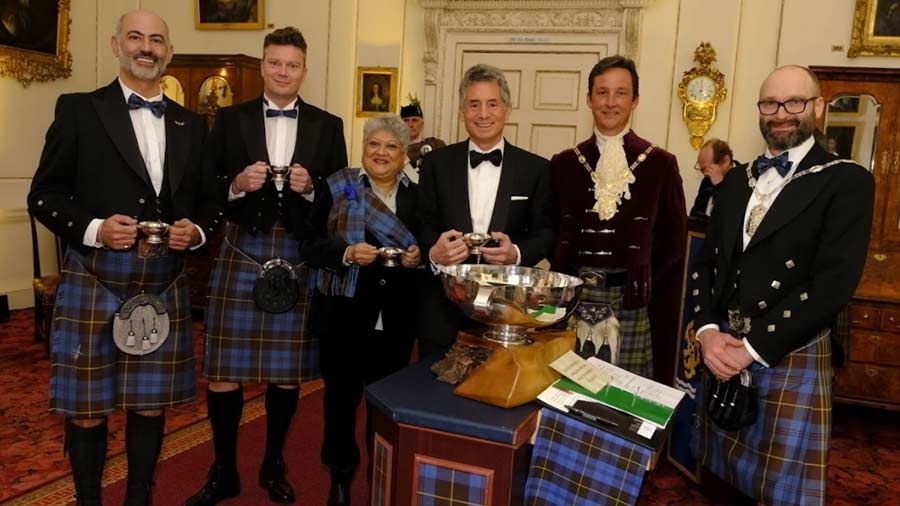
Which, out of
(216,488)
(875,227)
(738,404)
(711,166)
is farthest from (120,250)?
(875,227)

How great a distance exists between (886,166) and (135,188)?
486 cm

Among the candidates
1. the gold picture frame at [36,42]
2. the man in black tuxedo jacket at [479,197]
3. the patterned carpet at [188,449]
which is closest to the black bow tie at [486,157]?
the man in black tuxedo jacket at [479,197]

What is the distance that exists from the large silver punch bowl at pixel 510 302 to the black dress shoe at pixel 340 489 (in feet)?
3.85

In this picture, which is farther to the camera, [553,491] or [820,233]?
[820,233]

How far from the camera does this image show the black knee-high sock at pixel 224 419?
2756mm

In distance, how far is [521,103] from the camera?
268 inches

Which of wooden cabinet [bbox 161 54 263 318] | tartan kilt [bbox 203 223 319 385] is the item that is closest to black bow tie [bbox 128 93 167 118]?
tartan kilt [bbox 203 223 319 385]

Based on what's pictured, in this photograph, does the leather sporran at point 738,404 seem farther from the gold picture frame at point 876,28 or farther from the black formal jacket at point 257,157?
the gold picture frame at point 876,28

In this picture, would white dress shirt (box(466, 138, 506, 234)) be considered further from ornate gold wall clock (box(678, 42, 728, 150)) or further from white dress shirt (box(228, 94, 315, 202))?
ornate gold wall clock (box(678, 42, 728, 150))

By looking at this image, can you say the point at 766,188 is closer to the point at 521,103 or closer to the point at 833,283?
the point at 833,283

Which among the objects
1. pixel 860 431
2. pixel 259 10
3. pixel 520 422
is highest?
pixel 259 10

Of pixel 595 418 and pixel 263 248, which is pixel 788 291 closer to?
pixel 595 418

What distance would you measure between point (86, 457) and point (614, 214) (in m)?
2.08

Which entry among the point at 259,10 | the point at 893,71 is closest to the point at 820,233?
the point at 893,71
